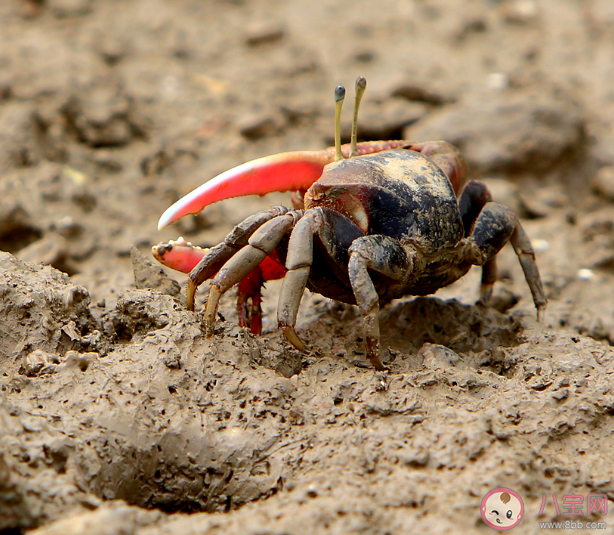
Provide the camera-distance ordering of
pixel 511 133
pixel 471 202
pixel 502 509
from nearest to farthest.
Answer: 1. pixel 502 509
2. pixel 471 202
3. pixel 511 133

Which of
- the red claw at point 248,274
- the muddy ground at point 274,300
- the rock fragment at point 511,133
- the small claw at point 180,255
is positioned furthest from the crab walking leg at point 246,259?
the rock fragment at point 511,133

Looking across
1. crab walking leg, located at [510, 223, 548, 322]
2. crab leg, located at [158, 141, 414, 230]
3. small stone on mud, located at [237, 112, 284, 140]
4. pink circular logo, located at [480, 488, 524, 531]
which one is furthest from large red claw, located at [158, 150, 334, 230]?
small stone on mud, located at [237, 112, 284, 140]

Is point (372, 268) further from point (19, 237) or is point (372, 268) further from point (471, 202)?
point (19, 237)

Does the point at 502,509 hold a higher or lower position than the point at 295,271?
lower

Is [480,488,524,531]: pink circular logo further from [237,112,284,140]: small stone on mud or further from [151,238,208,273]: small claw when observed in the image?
[237,112,284,140]: small stone on mud

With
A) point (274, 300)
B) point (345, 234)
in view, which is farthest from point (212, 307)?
point (274, 300)

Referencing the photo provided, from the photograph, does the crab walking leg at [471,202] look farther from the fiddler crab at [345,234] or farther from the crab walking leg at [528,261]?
the crab walking leg at [528,261]

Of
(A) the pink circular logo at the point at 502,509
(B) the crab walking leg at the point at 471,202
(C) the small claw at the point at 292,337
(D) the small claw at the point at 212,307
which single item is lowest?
(A) the pink circular logo at the point at 502,509
